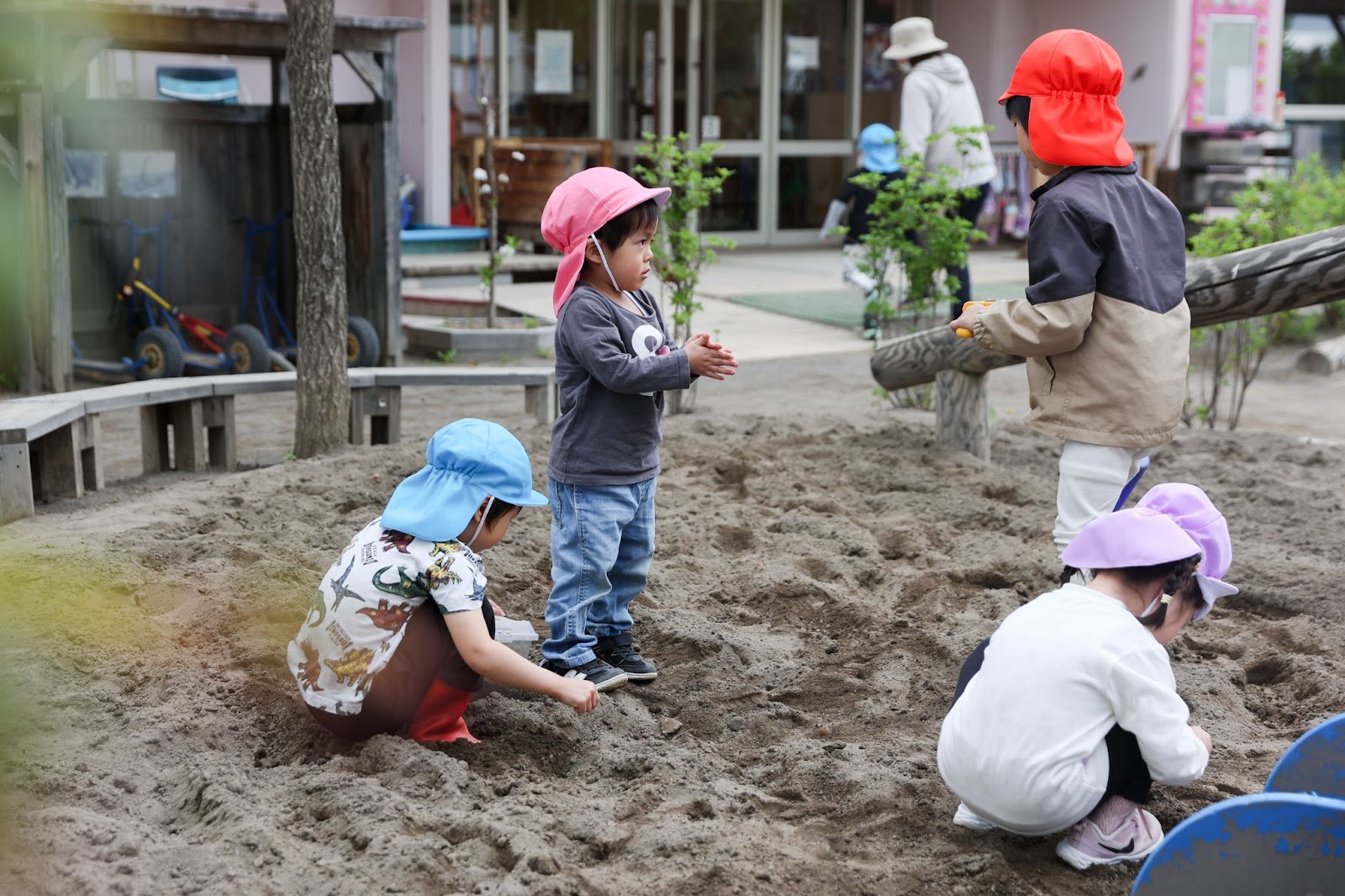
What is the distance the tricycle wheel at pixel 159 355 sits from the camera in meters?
7.93

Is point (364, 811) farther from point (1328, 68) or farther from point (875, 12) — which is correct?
point (1328, 68)

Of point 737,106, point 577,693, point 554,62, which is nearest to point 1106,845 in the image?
point 577,693

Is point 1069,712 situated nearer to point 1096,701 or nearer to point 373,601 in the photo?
point 1096,701

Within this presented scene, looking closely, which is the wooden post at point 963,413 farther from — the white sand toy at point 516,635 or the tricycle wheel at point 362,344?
the tricycle wheel at point 362,344

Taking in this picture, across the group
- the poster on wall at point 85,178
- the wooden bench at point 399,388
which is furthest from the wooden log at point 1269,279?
the poster on wall at point 85,178

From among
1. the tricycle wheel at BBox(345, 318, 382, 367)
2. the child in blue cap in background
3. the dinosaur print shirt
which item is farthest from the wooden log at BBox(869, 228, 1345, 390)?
the tricycle wheel at BBox(345, 318, 382, 367)

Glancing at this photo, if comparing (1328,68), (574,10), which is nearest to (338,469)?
(574,10)

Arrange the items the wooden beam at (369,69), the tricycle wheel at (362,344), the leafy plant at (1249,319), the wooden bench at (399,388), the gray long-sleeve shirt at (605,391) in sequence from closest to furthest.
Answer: the gray long-sleeve shirt at (605,391) < the wooden bench at (399,388) < the leafy plant at (1249,319) < the wooden beam at (369,69) < the tricycle wheel at (362,344)

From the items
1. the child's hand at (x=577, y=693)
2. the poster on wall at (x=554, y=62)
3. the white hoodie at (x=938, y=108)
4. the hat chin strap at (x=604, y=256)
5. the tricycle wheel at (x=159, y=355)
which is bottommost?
the child's hand at (x=577, y=693)

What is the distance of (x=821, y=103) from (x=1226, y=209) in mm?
4714

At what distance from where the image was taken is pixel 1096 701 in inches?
92.2

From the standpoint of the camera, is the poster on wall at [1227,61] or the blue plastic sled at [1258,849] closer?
the blue plastic sled at [1258,849]

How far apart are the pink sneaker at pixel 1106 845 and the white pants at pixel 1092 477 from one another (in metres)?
1.02

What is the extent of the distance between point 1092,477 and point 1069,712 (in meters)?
1.16
